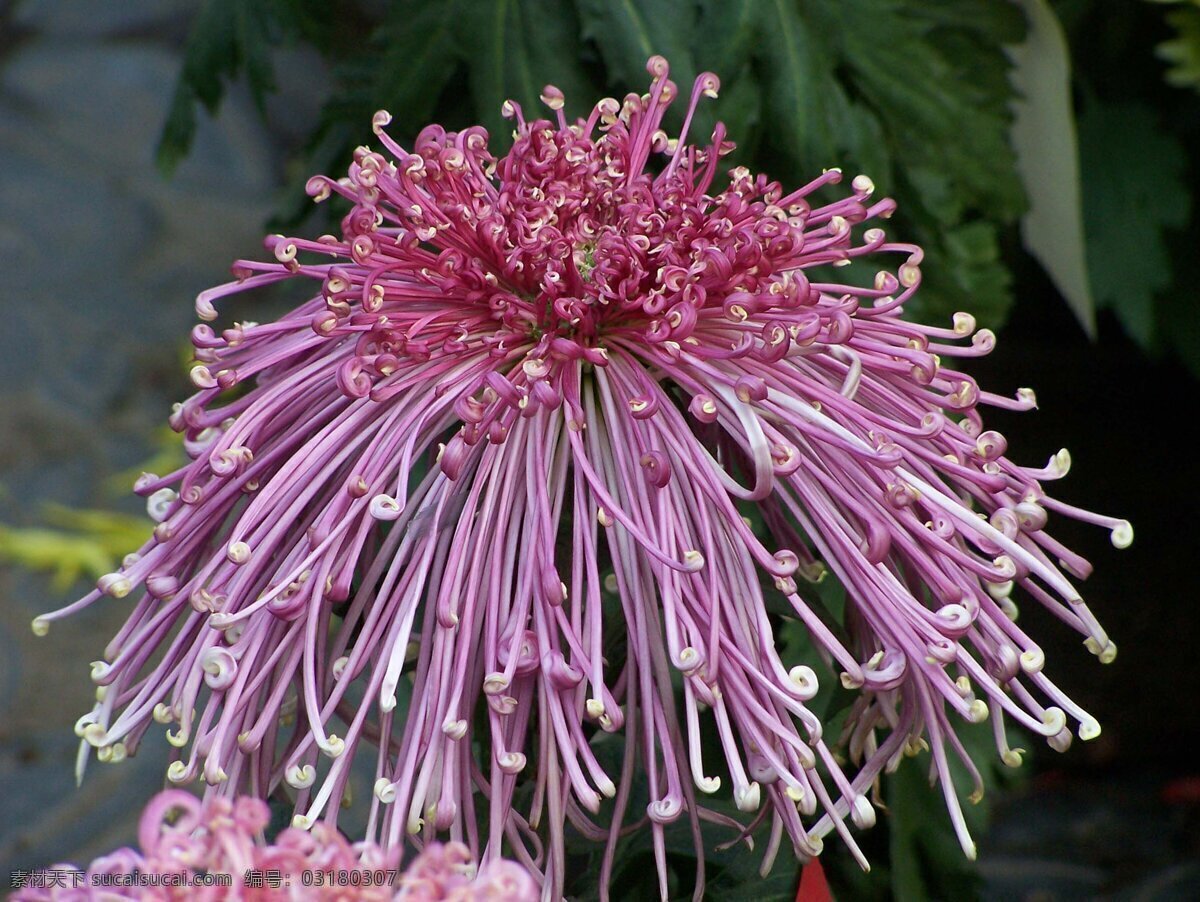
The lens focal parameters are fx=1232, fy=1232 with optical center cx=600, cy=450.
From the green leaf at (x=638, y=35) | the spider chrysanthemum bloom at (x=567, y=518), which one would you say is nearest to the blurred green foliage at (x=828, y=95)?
the green leaf at (x=638, y=35)

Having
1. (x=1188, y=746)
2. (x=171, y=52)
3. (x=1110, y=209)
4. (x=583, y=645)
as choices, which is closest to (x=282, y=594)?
(x=583, y=645)

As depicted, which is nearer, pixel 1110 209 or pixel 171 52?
pixel 1110 209

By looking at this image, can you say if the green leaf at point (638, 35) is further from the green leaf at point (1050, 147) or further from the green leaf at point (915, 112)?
the green leaf at point (1050, 147)

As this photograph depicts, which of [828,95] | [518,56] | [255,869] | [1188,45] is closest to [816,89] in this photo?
[828,95]

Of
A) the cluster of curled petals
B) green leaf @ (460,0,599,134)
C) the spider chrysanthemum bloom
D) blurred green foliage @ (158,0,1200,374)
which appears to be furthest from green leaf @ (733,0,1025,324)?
the cluster of curled petals

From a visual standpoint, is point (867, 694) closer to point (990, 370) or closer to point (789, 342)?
point (789, 342)

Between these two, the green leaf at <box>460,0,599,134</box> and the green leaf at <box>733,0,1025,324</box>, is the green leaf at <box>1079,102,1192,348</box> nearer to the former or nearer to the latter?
the green leaf at <box>733,0,1025,324</box>
